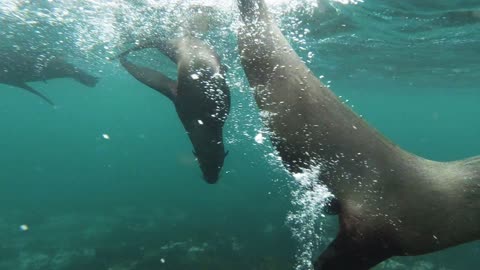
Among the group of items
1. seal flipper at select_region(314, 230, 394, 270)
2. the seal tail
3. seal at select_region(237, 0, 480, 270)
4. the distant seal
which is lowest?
the distant seal

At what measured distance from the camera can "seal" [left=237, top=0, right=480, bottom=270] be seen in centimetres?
262

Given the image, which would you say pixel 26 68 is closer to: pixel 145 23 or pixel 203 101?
pixel 145 23

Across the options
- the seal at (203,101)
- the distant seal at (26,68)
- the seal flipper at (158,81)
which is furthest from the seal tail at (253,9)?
the distant seal at (26,68)

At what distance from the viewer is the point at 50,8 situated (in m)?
11.9

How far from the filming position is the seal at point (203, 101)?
16.0 feet

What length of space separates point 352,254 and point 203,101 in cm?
294

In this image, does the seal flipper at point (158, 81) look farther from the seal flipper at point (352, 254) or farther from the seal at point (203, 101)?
the seal flipper at point (352, 254)

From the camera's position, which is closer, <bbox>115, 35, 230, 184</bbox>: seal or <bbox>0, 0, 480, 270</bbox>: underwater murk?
<bbox>115, 35, 230, 184</bbox>: seal

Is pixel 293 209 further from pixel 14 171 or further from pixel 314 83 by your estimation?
pixel 14 171

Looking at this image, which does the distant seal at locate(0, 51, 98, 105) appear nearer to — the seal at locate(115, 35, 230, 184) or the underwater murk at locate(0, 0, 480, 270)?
the underwater murk at locate(0, 0, 480, 270)

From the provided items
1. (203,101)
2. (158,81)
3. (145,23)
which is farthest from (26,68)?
(203,101)

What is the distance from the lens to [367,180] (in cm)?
278

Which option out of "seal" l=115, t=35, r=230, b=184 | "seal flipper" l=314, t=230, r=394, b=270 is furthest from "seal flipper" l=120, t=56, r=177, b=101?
"seal flipper" l=314, t=230, r=394, b=270

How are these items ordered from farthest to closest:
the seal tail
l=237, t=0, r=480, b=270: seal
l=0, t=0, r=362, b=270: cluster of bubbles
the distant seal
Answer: the distant seal, l=0, t=0, r=362, b=270: cluster of bubbles, the seal tail, l=237, t=0, r=480, b=270: seal
